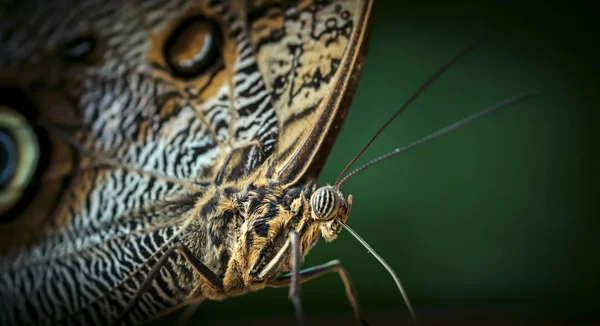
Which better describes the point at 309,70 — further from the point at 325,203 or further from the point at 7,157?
the point at 7,157

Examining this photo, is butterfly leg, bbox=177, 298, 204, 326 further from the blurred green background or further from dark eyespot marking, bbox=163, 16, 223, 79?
dark eyespot marking, bbox=163, 16, 223, 79

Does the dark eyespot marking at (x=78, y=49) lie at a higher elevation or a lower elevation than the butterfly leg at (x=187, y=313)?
higher

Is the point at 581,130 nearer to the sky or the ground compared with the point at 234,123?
nearer to the ground

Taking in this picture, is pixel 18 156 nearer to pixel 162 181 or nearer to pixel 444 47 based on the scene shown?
pixel 162 181

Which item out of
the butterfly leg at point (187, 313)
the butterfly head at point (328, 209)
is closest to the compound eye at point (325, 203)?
the butterfly head at point (328, 209)

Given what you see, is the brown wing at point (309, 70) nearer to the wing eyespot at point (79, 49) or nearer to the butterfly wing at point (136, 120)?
the butterfly wing at point (136, 120)

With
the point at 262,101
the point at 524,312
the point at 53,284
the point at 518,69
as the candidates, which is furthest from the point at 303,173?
the point at 518,69

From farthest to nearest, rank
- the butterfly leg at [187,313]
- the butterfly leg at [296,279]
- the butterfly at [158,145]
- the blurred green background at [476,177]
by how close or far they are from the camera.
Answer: the blurred green background at [476,177], the butterfly leg at [187,313], the butterfly at [158,145], the butterfly leg at [296,279]

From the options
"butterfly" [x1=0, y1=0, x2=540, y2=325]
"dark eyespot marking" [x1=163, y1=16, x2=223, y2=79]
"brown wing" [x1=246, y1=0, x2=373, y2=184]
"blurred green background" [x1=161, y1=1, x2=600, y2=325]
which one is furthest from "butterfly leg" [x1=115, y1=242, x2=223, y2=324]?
"blurred green background" [x1=161, y1=1, x2=600, y2=325]

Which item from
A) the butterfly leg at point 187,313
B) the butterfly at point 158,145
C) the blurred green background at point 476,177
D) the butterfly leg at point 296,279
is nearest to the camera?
the butterfly leg at point 296,279
